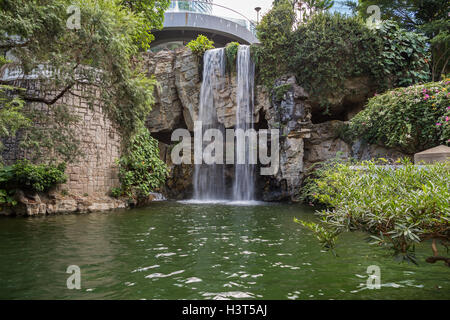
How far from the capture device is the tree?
51.2ft

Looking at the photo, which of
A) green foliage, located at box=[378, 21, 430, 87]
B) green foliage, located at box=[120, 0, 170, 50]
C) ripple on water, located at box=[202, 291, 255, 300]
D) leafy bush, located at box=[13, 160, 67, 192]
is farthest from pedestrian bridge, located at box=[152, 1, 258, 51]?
ripple on water, located at box=[202, 291, 255, 300]

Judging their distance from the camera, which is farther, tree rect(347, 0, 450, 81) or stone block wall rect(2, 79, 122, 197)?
tree rect(347, 0, 450, 81)

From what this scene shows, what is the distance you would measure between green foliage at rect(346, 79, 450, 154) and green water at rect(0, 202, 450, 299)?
19.6 ft

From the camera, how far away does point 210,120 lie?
56.4 ft

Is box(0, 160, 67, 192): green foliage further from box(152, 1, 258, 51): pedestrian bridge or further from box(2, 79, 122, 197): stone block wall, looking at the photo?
box(152, 1, 258, 51): pedestrian bridge

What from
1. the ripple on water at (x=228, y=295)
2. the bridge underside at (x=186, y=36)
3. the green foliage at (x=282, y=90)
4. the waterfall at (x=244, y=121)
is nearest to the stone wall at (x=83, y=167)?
the waterfall at (x=244, y=121)

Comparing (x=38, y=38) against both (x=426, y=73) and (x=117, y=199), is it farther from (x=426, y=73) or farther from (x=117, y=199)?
(x=426, y=73)

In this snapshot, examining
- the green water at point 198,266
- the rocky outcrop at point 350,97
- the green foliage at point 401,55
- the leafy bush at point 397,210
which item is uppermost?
the green foliage at point 401,55

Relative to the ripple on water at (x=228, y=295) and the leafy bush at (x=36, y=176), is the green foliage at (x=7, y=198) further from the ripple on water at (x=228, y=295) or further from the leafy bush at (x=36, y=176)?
the ripple on water at (x=228, y=295)

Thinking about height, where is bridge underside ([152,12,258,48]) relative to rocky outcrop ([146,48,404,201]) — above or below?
above

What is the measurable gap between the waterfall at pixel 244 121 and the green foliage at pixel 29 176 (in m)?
8.48

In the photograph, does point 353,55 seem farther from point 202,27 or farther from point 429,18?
point 202,27

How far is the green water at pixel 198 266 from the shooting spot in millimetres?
3475

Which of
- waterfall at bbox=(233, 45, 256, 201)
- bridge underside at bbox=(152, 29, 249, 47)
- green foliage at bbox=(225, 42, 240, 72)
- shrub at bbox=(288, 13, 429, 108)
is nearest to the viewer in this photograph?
shrub at bbox=(288, 13, 429, 108)
